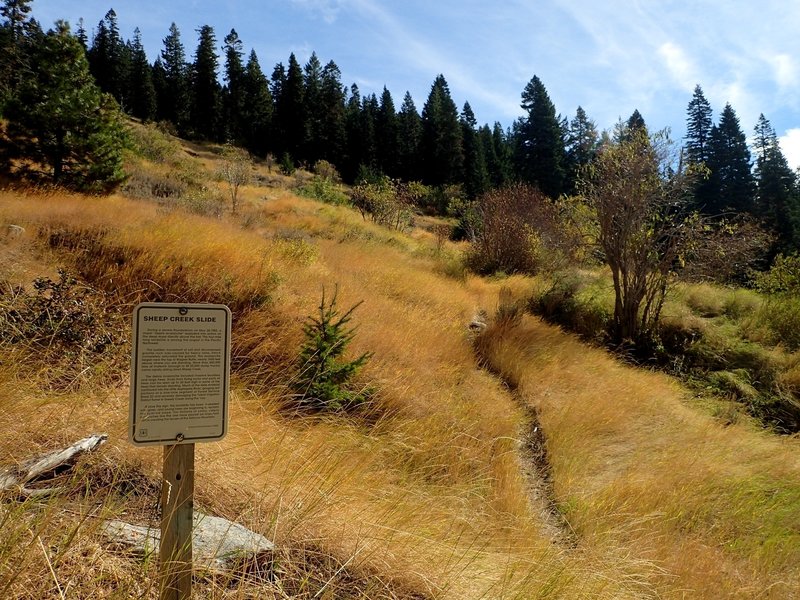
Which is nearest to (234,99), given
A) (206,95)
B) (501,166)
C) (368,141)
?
(206,95)

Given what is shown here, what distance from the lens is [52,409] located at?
9.80 ft

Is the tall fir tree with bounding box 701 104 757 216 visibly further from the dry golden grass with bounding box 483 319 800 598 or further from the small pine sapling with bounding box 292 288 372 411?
the small pine sapling with bounding box 292 288 372 411

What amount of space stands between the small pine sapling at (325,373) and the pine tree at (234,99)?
51832mm

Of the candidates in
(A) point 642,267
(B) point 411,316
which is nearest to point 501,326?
(B) point 411,316

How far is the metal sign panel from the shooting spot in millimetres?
1638

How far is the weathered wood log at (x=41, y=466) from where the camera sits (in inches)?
83.1

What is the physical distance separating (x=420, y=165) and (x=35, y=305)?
50.1 m

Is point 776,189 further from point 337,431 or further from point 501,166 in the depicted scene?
point 337,431

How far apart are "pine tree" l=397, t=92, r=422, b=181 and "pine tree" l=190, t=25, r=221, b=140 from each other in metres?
20.7

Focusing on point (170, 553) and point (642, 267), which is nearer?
point (170, 553)

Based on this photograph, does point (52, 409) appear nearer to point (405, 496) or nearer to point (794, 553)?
point (405, 496)

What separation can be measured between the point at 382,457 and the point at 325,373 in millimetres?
1016

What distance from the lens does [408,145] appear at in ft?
173

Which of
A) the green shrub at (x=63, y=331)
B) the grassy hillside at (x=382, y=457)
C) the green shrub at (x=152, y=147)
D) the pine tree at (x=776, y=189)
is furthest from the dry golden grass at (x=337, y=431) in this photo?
the pine tree at (x=776, y=189)
